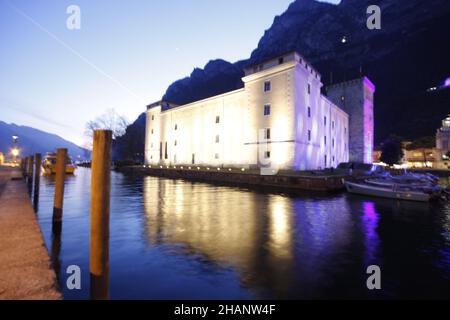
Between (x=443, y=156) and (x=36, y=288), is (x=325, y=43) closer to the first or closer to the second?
(x=443, y=156)

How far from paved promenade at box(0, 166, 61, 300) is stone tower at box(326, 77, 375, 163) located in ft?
199

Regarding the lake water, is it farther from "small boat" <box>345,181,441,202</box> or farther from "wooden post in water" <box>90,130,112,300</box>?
"small boat" <box>345,181,441,202</box>

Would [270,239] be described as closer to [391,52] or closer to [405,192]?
[405,192]

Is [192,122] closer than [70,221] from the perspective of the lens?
No

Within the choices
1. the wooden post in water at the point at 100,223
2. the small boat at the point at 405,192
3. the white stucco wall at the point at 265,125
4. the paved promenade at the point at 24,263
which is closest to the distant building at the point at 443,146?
the white stucco wall at the point at 265,125

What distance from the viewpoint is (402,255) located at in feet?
22.1

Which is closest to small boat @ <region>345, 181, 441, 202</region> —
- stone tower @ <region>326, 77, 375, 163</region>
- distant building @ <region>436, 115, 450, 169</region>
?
stone tower @ <region>326, 77, 375, 163</region>

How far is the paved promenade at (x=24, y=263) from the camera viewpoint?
329 cm

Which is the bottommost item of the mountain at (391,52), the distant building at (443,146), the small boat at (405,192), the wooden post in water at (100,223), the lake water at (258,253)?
the lake water at (258,253)

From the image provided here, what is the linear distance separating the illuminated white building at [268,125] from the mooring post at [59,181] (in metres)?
25.1

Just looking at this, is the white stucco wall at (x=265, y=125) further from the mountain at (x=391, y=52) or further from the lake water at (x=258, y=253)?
the mountain at (x=391, y=52)
